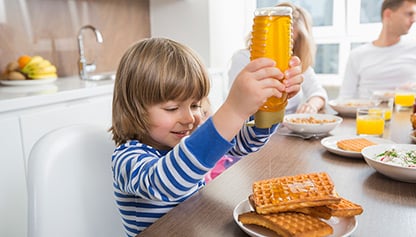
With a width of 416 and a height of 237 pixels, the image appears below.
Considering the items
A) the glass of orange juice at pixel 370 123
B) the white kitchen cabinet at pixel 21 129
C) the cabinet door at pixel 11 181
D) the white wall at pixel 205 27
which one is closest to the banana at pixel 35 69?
the white kitchen cabinet at pixel 21 129

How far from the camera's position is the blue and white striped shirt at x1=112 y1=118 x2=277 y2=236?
667 millimetres

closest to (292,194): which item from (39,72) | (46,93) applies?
(46,93)

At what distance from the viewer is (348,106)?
171cm

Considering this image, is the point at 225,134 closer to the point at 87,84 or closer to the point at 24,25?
the point at 87,84

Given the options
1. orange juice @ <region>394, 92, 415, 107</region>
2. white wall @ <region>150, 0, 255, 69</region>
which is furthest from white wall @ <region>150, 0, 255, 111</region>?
orange juice @ <region>394, 92, 415, 107</region>

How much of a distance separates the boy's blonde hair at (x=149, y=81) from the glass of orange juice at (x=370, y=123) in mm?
650

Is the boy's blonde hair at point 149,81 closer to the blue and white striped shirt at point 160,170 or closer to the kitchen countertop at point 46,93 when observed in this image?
the blue and white striped shirt at point 160,170

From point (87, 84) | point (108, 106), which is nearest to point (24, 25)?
point (87, 84)

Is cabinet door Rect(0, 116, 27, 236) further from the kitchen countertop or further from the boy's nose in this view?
the boy's nose

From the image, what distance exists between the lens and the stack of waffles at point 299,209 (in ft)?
1.92

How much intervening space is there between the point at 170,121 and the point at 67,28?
6.72ft

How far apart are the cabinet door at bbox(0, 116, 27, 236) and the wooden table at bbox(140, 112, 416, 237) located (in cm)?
112

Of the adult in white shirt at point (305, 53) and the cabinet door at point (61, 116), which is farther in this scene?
the adult in white shirt at point (305, 53)

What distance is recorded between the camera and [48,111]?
1803mm
